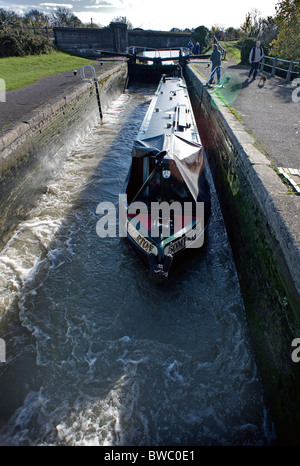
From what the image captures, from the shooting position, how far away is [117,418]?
3246mm

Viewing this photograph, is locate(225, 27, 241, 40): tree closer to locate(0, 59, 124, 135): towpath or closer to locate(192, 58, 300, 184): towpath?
locate(192, 58, 300, 184): towpath

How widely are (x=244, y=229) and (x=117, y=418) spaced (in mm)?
3471

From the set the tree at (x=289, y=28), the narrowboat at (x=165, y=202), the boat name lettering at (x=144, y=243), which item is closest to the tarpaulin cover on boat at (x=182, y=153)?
the narrowboat at (x=165, y=202)

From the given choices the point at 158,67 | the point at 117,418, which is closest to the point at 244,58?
the point at 158,67

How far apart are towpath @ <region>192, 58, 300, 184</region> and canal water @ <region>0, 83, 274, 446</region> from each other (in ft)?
6.61

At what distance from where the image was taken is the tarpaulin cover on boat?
15.5 feet

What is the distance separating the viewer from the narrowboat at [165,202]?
4301mm

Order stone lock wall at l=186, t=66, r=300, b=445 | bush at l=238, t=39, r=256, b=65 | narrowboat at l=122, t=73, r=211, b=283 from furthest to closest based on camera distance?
1. bush at l=238, t=39, r=256, b=65
2. narrowboat at l=122, t=73, r=211, b=283
3. stone lock wall at l=186, t=66, r=300, b=445

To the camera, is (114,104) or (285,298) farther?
(114,104)

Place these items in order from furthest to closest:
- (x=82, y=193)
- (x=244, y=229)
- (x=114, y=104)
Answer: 1. (x=114, y=104)
2. (x=82, y=193)
3. (x=244, y=229)

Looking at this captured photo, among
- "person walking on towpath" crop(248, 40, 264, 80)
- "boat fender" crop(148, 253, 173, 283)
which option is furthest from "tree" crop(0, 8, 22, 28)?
"boat fender" crop(148, 253, 173, 283)

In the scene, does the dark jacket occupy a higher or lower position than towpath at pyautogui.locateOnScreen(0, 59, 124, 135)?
higher
